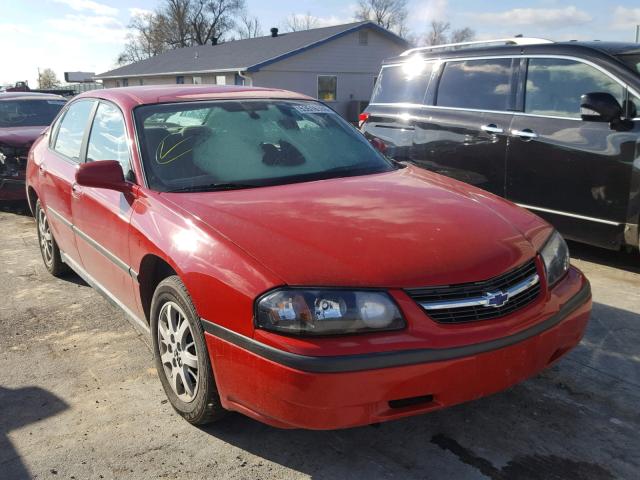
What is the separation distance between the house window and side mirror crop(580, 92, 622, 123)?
25017mm

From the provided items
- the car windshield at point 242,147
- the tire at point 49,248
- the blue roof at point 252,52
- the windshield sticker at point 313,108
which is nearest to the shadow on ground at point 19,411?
the car windshield at point 242,147

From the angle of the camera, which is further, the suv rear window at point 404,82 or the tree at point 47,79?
the tree at point 47,79

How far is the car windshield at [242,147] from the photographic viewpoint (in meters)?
3.18

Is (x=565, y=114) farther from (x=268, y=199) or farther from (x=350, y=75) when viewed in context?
(x=350, y=75)

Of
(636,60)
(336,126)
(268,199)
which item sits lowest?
(268,199)

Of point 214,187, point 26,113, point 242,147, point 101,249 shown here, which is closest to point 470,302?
point 214,187

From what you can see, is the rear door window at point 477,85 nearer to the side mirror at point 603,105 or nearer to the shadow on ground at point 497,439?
the side mirror at point 603,105

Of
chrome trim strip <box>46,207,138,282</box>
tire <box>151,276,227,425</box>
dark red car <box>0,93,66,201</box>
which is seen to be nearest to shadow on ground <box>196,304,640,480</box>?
tire <box>151,276,227,425</box>

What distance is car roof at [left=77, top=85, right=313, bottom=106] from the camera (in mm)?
3605

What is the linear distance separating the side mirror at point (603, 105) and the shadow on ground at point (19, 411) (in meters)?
4.27

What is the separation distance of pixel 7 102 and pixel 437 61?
6.93 meters

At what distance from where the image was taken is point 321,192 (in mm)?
3016

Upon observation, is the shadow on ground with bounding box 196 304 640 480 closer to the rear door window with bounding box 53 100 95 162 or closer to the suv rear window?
the rear door window with bounding box 53 100 95 162

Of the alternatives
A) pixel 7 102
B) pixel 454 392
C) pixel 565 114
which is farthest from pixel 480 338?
pixel 7 102
